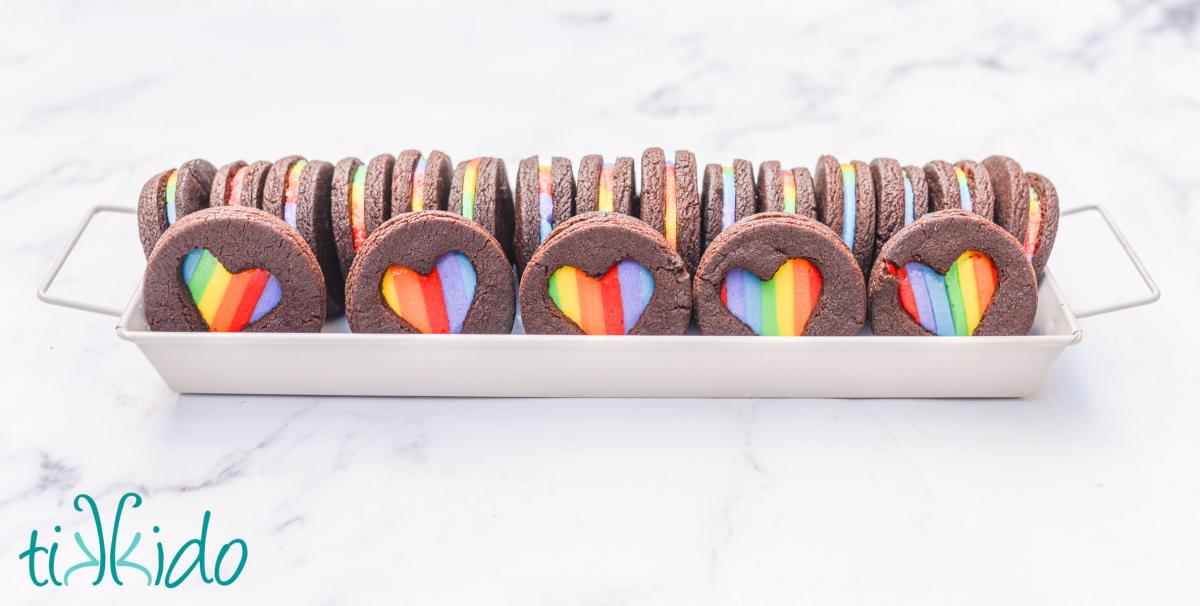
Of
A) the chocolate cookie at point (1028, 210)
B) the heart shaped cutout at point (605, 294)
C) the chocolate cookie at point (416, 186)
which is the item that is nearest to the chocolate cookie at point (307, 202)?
the chocolate cookie at point (416, 186)

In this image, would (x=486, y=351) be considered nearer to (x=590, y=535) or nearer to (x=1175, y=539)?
(x=590, y=535)

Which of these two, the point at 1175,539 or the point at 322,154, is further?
the point at 322,154

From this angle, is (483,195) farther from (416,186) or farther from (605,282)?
(605,282)

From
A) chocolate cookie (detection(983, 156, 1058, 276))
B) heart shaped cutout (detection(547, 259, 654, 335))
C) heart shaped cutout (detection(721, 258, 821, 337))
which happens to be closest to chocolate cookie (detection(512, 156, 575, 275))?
heart shaped cutout (detection(547, 259, 654, 335))

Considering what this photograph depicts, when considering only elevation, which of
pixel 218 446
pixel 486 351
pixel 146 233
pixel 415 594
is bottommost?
pixel 415 594

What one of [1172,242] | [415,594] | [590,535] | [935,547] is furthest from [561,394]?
[1172,242]

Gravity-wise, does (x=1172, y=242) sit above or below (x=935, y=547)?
above

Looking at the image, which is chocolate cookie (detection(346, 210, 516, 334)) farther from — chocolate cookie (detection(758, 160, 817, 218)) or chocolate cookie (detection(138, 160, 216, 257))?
chocolate cookie (detection(758, 160, 817, 218))
